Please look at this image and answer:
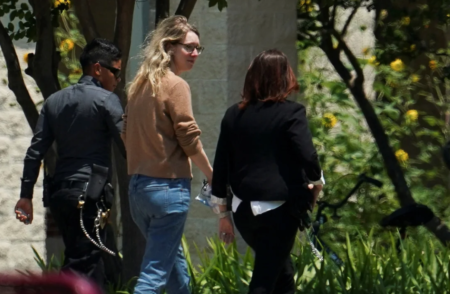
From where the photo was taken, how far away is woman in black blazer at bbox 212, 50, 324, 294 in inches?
191

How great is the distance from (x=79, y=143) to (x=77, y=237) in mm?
478

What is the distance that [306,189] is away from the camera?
4887 mm

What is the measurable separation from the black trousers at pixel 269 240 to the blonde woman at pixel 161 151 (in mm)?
352

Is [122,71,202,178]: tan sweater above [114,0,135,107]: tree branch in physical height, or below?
below

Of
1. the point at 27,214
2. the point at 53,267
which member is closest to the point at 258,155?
the point at 27,214

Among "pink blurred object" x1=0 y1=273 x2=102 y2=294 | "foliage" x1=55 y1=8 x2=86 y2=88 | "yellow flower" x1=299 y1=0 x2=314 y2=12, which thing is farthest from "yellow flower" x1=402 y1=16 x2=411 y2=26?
"pink blurred object" x1=0 y1=273 x2=102 y2=294

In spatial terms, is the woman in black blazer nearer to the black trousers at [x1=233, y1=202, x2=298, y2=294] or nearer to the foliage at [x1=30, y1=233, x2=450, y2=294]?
the black trousers at [x1=233, y1=202, x2=298, y2=294]

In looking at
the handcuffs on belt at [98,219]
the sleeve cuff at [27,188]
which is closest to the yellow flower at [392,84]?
the handcuffs on belt at [98,219]

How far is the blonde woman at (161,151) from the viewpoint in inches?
199

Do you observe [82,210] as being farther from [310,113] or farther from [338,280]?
[310,113]

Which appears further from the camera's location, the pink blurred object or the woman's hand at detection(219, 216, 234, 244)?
the woman's hand at detection(219, 216, 234, 244)

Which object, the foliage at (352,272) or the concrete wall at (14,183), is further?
the concrete wall at (14,183)

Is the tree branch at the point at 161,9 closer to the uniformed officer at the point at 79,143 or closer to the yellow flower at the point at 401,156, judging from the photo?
the uniformed officer at the point at 79,143

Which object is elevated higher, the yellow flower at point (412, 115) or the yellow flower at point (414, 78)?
the yellow flower at point (414, 78)
